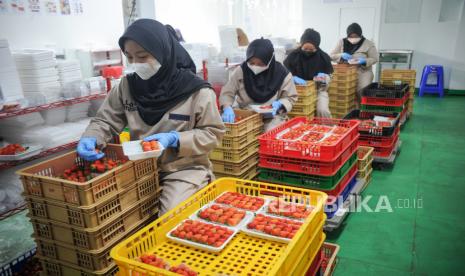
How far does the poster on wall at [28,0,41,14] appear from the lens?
13.6 ft

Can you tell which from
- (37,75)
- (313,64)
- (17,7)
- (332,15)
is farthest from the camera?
(332,15)

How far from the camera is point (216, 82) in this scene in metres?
5.69

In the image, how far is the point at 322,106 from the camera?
510cm

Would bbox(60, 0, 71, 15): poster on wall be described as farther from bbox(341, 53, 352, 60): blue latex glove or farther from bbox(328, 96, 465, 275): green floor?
bbox(341, 53, 352, 60): blue latex glove

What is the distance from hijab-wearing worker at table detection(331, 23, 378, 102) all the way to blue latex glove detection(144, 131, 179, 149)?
15.1 ft

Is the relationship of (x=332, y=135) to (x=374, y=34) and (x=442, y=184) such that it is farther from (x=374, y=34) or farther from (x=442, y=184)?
(x=374, y=34)

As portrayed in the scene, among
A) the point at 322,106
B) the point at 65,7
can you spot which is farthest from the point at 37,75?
the point at 322,106

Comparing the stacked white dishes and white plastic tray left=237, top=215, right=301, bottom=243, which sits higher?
the stacked white dishes

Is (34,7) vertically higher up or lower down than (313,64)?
higher up

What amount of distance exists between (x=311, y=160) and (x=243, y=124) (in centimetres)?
71

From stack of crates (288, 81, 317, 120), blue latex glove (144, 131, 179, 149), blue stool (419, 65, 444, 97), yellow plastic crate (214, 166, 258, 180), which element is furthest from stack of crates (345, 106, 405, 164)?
blue stool (419, 65, 444, 97)

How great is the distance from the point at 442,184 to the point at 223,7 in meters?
5.40

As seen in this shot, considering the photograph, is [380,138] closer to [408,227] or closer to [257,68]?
[408,227]

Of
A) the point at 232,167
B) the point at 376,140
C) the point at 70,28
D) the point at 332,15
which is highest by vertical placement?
the point at 332,15
